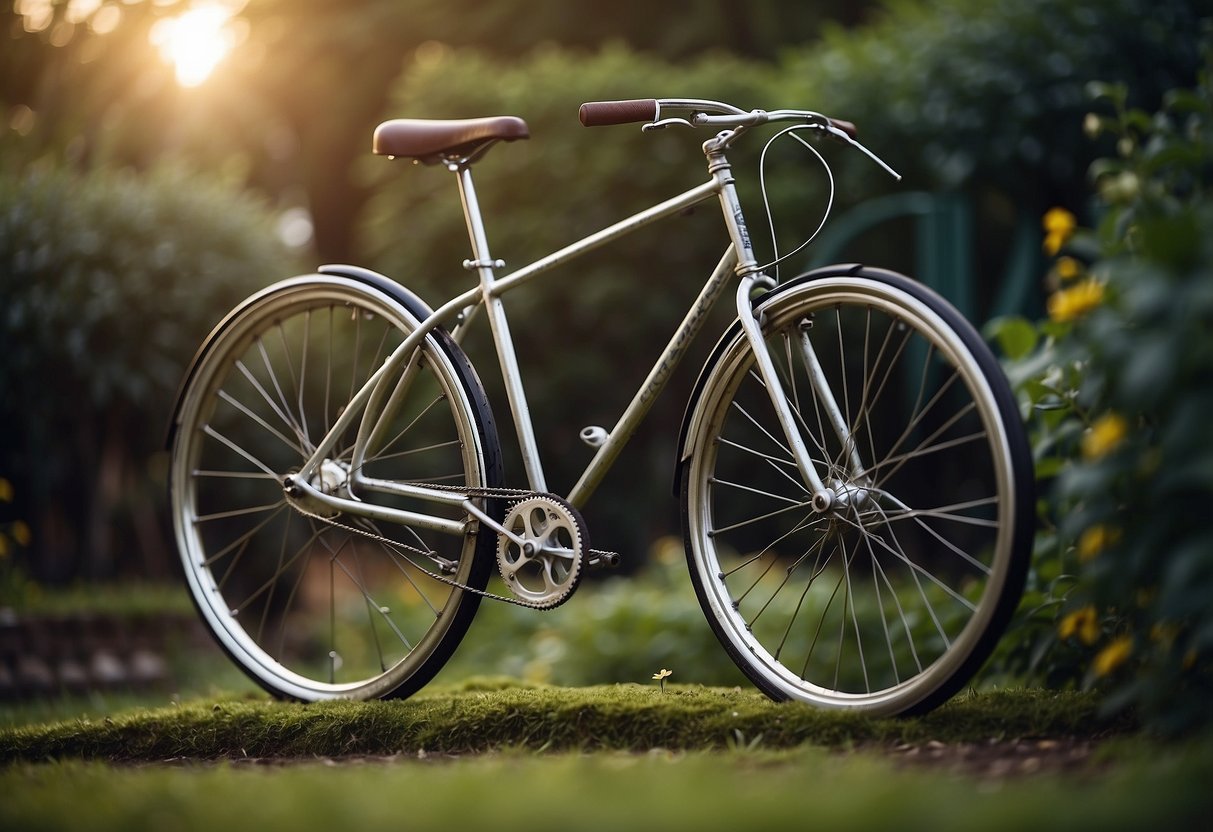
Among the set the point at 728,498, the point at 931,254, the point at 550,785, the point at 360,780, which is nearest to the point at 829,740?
the point at 550,785

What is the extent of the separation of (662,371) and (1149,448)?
92 centimetres

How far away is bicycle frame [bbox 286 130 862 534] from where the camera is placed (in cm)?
219

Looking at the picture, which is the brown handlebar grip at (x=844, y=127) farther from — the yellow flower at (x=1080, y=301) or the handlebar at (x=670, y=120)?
the yellow flower at (x=1080, y=301)

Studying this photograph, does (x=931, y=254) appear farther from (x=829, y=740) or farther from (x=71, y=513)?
(x=71, y=513)

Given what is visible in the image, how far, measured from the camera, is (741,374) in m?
2.28

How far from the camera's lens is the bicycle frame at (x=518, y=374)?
2191 mm

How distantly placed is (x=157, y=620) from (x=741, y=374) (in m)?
3.16

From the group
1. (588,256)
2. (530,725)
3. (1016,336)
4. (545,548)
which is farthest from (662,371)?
(588,256)

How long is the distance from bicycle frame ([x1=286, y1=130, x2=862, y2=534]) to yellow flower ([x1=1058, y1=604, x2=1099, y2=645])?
1.46 feet

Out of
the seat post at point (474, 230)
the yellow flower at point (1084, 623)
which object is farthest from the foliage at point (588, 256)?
the yellow flower at point (1084, 623)

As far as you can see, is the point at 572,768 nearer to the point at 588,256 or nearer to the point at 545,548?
the point at 545,548

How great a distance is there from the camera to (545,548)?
2316 mm

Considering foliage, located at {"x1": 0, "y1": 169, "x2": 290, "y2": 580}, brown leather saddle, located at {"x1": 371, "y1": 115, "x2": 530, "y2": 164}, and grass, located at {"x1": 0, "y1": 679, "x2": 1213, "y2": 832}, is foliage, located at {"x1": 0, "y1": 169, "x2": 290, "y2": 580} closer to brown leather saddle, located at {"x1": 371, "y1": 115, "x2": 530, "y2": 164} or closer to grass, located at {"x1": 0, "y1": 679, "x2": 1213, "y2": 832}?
grass, located at {"x1": 0, "y1": 679, "x2": 1213, "y2": 832}

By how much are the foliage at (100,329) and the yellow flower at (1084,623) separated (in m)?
3.78
